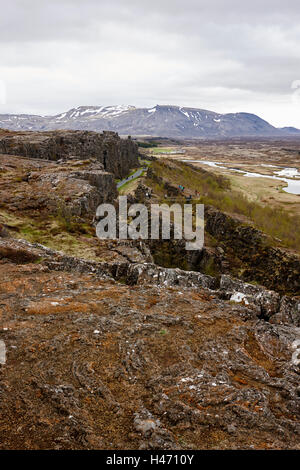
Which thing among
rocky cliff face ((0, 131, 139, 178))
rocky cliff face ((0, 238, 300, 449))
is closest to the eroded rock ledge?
rocky cliff face ((0, 238, 300, 449))

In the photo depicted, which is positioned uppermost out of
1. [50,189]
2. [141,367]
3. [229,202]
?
[50,189]

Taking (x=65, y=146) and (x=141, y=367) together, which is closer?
(x=141, y=367)

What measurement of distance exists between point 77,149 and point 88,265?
187ft

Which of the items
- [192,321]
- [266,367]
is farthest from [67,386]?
[266,367]

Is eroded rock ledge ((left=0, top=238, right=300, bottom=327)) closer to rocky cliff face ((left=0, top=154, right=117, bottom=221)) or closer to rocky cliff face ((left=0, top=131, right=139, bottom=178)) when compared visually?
rocky cliff face ((left=0, top=154, right=117, bottom=221))

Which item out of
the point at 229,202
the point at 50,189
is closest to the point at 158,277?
the point at 50,189

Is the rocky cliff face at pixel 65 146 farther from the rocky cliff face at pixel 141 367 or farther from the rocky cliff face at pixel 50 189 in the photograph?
the rocky cliff face at pixel 141 367

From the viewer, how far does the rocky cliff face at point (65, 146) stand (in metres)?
61.0

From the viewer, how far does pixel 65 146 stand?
6719cm

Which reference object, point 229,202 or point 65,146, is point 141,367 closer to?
point 65,146

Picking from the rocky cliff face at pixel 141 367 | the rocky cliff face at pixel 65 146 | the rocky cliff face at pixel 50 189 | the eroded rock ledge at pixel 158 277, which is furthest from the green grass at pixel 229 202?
the rocky cliff face at pixel 141 367

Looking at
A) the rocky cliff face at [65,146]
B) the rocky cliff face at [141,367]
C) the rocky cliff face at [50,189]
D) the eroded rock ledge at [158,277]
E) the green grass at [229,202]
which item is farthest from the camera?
the green grass at [229,202]

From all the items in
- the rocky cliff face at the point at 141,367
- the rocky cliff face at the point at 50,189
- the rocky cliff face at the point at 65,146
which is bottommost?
the rocky cliff face at the point at 141,367

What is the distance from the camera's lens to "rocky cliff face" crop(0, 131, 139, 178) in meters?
61.0
